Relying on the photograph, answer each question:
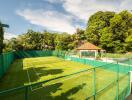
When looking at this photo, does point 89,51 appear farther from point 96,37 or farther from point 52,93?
point 52,93

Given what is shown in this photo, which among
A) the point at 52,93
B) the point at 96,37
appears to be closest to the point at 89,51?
the point at 96,37

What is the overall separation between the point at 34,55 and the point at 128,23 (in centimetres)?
3560

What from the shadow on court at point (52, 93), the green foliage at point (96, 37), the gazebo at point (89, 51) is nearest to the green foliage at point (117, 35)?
the green foliage at point (96, 37)

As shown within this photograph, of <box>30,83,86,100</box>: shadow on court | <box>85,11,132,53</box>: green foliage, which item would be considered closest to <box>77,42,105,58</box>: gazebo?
<box>85,11,132,53</box>: green foliage

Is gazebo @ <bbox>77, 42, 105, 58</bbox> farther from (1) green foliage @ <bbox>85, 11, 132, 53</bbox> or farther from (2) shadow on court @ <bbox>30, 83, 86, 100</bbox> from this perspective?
(2) shadow on court @ <bbox>30, 83, 86, 100</bbox>

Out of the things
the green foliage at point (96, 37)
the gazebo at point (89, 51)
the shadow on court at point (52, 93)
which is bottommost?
the shadow on court at point (52, 93)

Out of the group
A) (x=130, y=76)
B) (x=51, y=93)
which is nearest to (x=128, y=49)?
(x=130, y=76)

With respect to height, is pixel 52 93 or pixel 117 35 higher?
pixel 117 35

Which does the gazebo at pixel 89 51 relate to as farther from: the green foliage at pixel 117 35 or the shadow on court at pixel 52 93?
the shadow on court at pixel 52 93

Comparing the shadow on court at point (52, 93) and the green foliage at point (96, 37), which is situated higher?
the green foliage at point (96, 37)

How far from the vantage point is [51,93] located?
1272 cm

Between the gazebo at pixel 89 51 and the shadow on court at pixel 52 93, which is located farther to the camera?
the gazebo at pixel 89 51

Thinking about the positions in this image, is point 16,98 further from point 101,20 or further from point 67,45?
point 101,20

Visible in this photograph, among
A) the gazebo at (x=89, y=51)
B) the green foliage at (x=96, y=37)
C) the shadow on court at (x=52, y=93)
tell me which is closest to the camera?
the shadow on court at (x=52, y=93)
